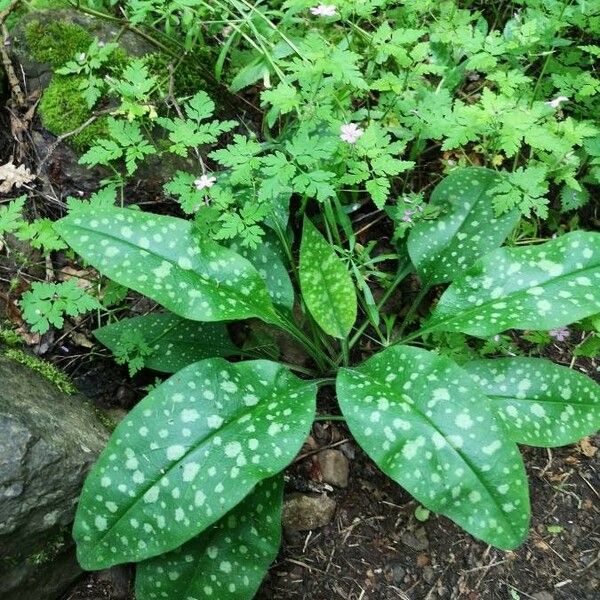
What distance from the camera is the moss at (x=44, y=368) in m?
2.39

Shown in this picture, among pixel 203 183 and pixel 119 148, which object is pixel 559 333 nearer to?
pixel 203 183

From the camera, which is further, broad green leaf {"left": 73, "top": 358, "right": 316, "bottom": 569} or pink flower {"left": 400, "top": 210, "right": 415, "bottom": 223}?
pink flower {"left": 400, "top": 210, "right": 415, "bottom": 223}

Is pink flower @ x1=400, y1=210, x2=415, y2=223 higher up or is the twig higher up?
the twig

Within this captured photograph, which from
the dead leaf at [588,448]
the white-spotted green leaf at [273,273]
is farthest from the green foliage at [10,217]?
the dead leaf at [588,448]

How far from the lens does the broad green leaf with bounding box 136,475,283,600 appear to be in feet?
7.12

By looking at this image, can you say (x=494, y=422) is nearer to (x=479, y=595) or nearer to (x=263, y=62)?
(x=479, y=595)

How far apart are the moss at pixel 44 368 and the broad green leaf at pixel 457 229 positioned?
4.98ft

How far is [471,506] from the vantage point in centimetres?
198

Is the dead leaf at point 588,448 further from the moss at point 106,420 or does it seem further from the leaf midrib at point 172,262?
the moss at point 106,420

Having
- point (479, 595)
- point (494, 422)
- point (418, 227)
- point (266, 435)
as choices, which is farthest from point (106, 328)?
point (479, 595)

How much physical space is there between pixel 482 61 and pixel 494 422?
1554 millimetres

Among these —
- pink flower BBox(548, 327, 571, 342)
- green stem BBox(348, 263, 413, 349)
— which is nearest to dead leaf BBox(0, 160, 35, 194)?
green stem BBox(348, 263, 413, 349)

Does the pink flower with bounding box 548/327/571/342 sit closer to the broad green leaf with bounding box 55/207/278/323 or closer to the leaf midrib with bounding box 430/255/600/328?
the leaf midrib with bounding box 430/255/600/328

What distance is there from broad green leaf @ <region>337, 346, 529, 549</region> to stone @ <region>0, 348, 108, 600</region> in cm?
97
